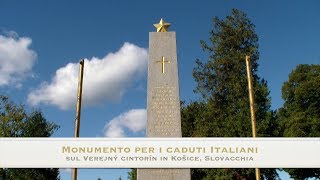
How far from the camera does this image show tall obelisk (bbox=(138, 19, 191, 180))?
1670cm

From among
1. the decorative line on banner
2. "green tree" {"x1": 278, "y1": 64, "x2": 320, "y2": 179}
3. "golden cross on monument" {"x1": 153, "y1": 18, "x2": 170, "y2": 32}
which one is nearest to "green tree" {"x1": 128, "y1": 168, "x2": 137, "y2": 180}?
"green tree" {"x1": 278, "y1": 64, "x2": 320, "y2": 179}

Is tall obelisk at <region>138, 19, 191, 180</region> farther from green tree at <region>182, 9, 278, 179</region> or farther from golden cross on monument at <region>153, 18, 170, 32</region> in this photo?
green tree at <region>182, 9, 278, 179</region>

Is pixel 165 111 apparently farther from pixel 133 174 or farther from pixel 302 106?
pixel 133 174

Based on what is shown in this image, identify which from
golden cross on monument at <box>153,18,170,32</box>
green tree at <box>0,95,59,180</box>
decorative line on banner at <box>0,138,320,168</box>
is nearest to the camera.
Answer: decorative line on banner at <box>0,138,320,168</box>

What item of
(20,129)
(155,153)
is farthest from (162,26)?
(20,129)

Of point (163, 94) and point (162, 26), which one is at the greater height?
point (162, 26)

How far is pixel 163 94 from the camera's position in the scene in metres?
18.0

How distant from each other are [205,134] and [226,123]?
3039 mm

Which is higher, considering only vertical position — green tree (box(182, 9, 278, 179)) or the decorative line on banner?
green tree (box(182, 9, 278, 179))

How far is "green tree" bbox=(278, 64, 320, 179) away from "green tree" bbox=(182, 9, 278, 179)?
391 cm

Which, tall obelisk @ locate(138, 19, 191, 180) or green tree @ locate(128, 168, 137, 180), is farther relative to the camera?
green tree @ locate(128, 168, 137, 180)

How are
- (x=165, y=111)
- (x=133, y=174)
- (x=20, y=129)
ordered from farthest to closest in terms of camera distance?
(x=133, y=174)
(x=20, y=129)
(x=165, y=111)

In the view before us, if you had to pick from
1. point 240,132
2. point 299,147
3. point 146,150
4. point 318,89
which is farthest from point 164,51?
point 318,89

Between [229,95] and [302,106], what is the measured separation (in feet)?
26.8
